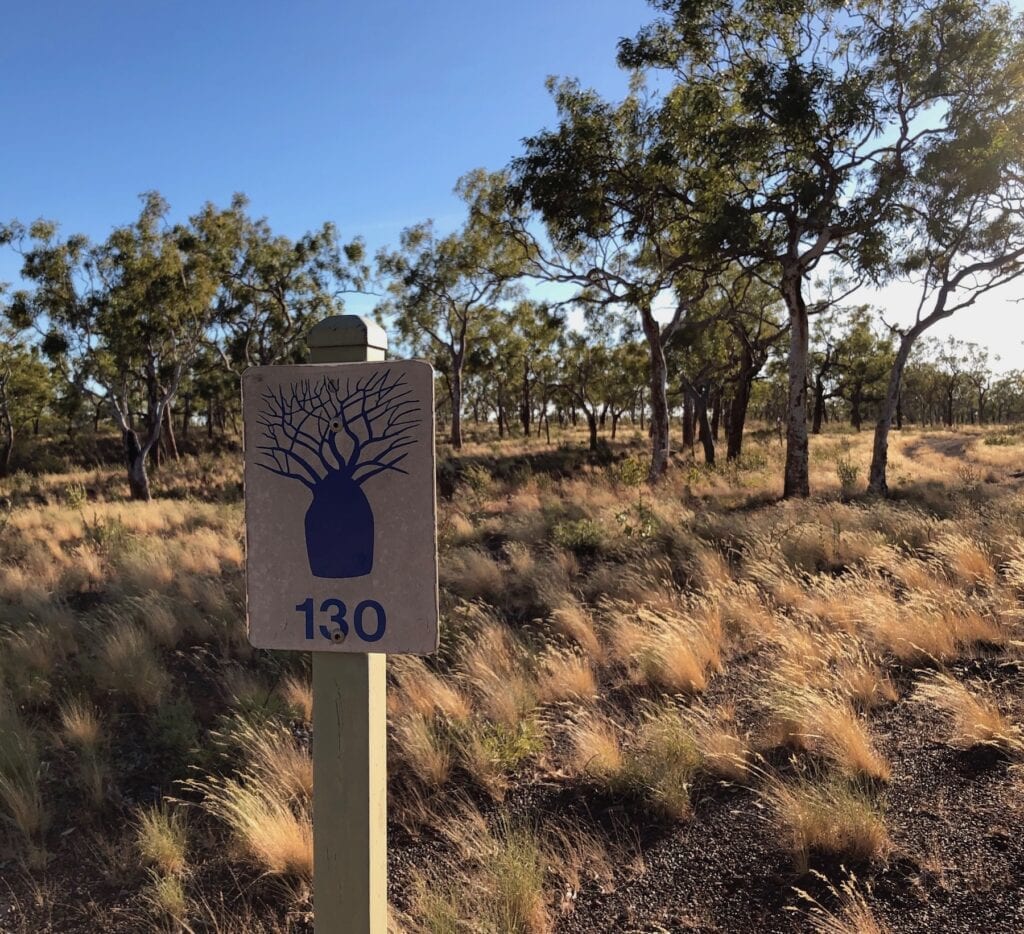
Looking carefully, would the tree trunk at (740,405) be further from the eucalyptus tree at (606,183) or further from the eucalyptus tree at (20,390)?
the eucalyptus tree at (20,390)

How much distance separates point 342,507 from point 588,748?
2.71 m

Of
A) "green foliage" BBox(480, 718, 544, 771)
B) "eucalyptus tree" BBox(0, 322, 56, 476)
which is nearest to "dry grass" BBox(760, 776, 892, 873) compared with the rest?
"green foliage" BBox(480, 718, 544, 771)

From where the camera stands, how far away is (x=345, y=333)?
1742mm

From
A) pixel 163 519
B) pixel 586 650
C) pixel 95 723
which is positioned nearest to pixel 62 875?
pixel 95 723

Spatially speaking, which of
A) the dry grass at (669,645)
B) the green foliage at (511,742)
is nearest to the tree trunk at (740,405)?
the dry grass at (669,645)

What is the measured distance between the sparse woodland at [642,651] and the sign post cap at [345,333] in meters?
2.22

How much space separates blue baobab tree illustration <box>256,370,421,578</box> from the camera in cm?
169

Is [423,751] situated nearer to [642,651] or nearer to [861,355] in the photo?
[642,651]

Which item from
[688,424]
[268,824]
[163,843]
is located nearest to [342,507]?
[268,824]

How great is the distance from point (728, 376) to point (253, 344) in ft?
63.7

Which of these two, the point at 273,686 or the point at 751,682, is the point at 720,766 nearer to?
the point at 751,682

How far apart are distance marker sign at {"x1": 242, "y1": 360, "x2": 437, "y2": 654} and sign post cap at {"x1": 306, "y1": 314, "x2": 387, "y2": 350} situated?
0.08 meters

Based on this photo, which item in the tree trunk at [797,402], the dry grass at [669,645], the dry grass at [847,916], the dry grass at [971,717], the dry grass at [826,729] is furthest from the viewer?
the tree trunk at [797,402]

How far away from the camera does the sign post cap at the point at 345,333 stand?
68.3 inches
